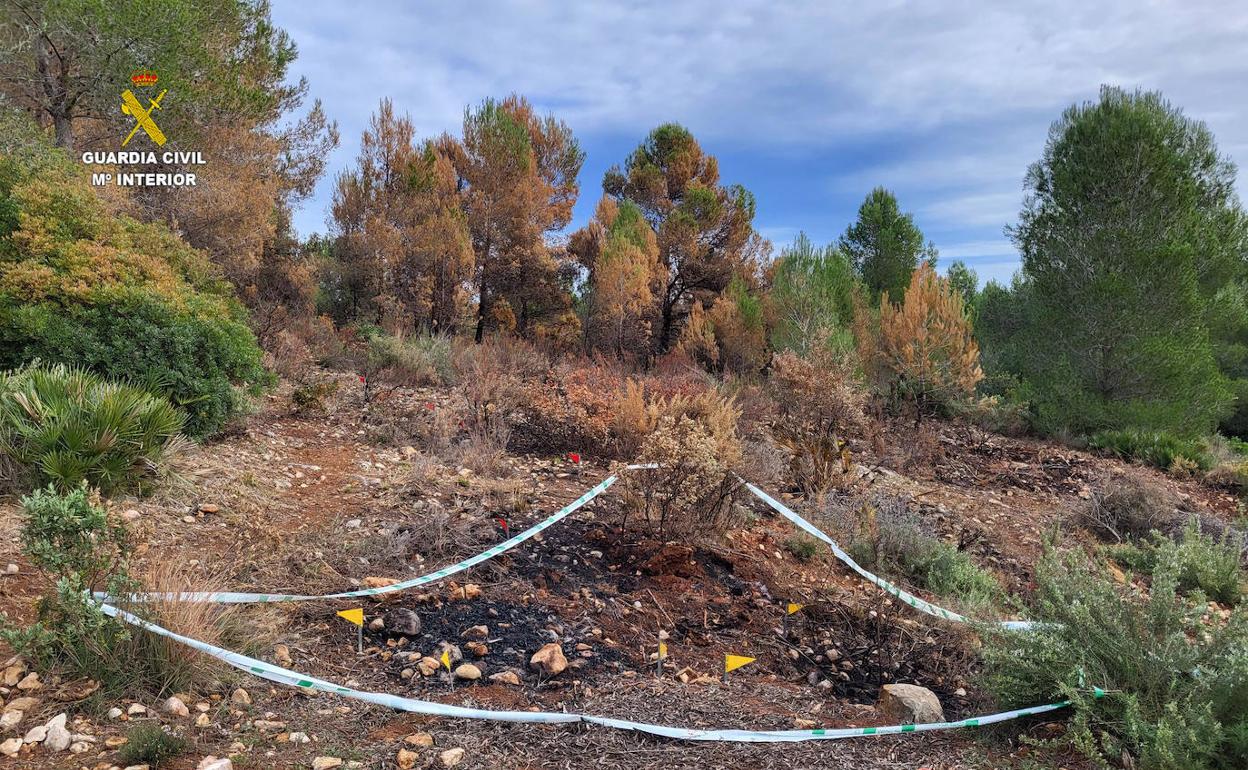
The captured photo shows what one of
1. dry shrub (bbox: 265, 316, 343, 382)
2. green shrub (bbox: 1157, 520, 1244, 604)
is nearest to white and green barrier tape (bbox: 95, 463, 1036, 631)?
green shrub (bbox: 1157, 520, 1244, 604)

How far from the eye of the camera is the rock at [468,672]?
9.91 ft

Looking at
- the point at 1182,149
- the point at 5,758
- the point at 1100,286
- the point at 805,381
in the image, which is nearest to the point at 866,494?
the point at 805,381

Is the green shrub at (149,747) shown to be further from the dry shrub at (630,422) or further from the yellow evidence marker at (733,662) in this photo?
the dry shrub at (630,422)

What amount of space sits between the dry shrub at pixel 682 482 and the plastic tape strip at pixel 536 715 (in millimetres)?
1901

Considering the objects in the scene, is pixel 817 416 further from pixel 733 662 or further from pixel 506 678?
pixel 506 678

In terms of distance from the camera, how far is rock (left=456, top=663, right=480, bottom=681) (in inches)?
119

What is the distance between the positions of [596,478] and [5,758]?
14.7 feet

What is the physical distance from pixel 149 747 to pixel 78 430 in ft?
9.74

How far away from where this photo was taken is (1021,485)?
27.8 ft

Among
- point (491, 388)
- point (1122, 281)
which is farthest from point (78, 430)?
point (1122, 281)

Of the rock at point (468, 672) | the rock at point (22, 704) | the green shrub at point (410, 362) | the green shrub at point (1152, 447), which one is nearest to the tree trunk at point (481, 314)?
the green shrub at point (410, 362)

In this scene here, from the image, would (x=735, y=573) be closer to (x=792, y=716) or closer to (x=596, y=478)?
(x=792, y=716)

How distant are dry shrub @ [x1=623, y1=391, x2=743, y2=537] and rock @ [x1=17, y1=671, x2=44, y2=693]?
3030mm

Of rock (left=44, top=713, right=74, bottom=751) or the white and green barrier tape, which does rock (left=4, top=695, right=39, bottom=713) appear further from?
the white and green barrier tape
